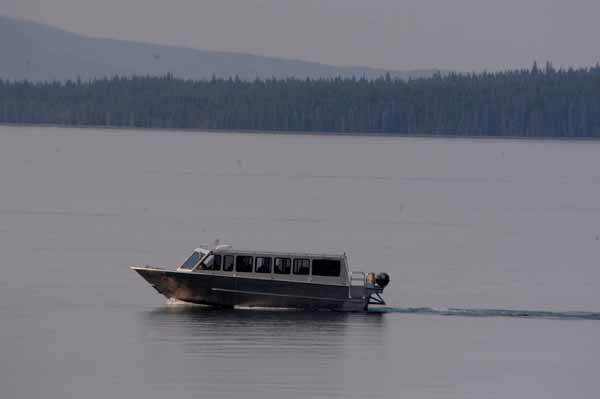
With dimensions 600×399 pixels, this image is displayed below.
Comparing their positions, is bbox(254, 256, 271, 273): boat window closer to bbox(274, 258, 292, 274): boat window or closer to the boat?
the boat

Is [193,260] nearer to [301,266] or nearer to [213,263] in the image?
[213,263]

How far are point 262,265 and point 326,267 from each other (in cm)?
299

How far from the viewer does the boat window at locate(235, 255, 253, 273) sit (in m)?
73.3

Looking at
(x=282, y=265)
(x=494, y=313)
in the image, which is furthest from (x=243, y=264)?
(x=494, y=313)

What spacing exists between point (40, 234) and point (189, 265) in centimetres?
4777

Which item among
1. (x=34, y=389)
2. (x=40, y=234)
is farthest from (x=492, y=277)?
(x=34, y=389)

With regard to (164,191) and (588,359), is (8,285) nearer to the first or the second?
(588,359)

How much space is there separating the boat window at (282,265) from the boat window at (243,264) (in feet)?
3.99

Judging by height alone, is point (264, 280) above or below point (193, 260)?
below

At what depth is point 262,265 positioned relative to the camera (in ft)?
241

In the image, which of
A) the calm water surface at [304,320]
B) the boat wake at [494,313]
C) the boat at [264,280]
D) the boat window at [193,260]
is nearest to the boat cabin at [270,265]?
the boat at [264,280]

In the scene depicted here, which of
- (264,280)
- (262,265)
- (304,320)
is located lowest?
(304,320)

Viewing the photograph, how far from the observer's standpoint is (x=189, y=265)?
7431 cm

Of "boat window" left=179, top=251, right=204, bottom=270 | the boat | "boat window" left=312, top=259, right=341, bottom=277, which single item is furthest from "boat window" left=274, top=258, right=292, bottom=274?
"boat window" left=179, top=251, right=204, bottom=270
